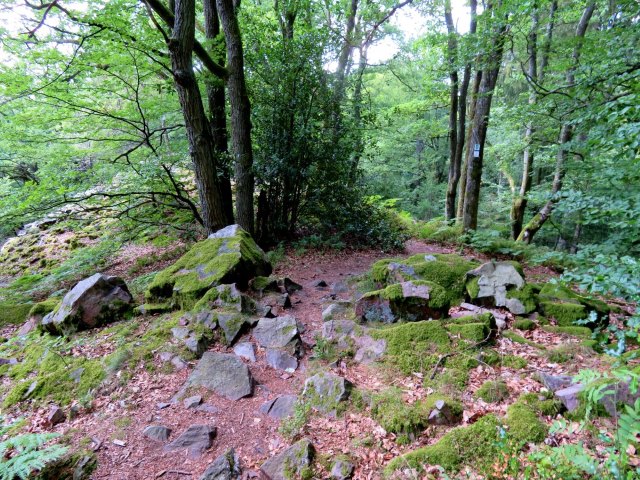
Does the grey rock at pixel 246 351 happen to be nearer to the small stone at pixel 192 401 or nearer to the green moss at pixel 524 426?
the small stone at pixel 192 401

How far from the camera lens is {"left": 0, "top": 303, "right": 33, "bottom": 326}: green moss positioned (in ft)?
22.2

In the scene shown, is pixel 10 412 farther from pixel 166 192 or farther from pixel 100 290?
pixel 166 192

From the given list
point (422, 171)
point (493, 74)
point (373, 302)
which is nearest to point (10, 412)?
point (373, 302)

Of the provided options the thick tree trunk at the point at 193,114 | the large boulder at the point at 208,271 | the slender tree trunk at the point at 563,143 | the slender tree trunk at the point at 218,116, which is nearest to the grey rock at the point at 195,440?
the large boulder at the point at 208,271

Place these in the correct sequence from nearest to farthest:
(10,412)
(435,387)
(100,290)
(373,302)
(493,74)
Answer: (435,387), (10,412), (373,302), (100,290), (493,74)

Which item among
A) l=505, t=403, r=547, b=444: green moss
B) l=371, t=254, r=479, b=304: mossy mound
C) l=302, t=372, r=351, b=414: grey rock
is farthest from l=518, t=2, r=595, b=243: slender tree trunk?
l=302, t=372, r=351, b=414: grey rock

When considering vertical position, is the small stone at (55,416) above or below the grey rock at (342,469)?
below

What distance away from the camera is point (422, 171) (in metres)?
20.0

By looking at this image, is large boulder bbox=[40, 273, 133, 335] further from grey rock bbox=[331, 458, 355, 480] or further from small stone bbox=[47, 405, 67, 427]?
grey rock bbox=[331, 458, 355, 480]

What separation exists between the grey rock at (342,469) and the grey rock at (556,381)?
5.94 feet

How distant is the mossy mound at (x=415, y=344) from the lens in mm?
3570

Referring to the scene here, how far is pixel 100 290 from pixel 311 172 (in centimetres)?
514

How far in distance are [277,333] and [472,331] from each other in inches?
91.8

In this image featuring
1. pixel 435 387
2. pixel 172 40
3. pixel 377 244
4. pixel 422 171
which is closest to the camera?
pixel 435 387
